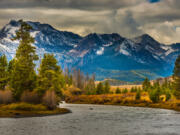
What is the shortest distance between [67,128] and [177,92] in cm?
7779

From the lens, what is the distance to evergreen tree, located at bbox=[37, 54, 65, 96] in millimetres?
92562

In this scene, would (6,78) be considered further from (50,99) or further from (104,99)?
(104,99)

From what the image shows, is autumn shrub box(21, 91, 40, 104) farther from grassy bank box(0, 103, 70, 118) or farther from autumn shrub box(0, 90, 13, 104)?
autumn shrub box(0, 90, 13, 104)

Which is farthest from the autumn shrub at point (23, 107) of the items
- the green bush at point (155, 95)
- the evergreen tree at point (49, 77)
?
the green bush at point (155, 95)

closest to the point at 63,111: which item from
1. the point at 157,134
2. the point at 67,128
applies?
the point at 67,128

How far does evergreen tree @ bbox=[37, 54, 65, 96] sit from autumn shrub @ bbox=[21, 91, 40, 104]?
179cm

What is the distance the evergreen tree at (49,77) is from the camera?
92.6m

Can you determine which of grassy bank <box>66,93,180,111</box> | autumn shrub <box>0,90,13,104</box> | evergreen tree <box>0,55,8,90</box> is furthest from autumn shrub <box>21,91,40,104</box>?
grassy bank <box>66,93,180,111</box>

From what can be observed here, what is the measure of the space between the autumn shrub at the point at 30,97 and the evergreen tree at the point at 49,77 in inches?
70.6

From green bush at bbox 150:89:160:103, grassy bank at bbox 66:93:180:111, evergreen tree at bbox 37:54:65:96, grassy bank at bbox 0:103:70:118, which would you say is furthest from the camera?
green bush at bbox 150:89:160:103

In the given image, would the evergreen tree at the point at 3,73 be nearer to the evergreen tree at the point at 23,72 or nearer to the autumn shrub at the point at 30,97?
the evergreen tree at the point at 23,72

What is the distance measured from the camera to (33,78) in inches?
3743

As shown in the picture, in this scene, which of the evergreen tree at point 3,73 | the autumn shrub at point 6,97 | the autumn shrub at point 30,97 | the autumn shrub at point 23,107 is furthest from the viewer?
the evergreen tree at point 3,73

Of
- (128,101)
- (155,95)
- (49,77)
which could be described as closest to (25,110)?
(49,77)
